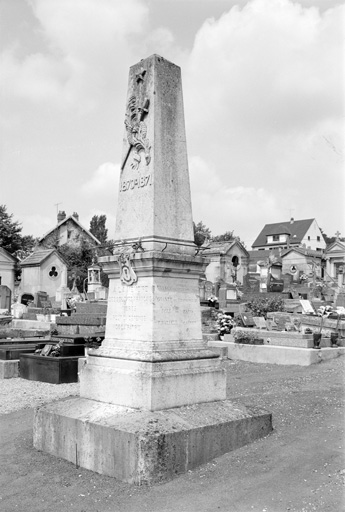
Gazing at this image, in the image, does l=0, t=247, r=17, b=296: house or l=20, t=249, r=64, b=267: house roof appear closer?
l=20, t=249, r=64, b=267: house roof

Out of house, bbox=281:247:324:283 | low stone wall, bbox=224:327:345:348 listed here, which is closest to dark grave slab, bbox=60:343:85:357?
low stone wall, bbox=224:327:345:348

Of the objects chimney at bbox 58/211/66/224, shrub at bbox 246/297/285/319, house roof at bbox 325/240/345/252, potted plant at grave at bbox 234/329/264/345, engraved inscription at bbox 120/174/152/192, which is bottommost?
potted plant at grave at bbox 234/329/264/345

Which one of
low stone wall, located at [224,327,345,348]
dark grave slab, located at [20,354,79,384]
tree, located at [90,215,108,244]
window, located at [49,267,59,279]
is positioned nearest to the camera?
dark grave slab, located at [20,354,79,384]

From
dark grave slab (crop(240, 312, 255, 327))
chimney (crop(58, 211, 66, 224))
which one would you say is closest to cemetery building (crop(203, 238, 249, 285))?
chimney (crop(58, 211, 66, 224))

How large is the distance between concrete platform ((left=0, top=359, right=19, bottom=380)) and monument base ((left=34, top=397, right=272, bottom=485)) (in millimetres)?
6193

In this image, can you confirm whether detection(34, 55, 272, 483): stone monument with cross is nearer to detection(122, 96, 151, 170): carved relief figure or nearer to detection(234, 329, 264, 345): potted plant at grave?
detection(122, 96, 151, 170): carved relief figure

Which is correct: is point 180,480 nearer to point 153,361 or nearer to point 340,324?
point 153,361

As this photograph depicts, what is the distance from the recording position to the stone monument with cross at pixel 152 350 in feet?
17.3

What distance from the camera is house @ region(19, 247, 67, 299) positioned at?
37.5 m

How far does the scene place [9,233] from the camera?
58.2m

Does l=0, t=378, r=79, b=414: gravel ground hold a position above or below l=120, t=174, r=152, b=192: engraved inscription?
below

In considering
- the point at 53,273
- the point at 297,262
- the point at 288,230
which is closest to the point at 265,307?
the point at 53,273

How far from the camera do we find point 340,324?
55.5 feet

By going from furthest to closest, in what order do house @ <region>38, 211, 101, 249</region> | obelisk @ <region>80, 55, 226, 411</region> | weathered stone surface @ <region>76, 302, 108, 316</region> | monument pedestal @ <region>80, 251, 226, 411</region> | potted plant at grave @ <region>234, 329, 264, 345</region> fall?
house @ <region>38, 211, 101, 249</region>, weathered stone surface @ <region>76, 302, 108, 316</region>, potted plant at grave @ <region>234, 329, 264, 345</region>, obelisk @ <region>80, 55, 226, 411</region>, monument pedestal @ <region>80, 251, 226, 411</region>
